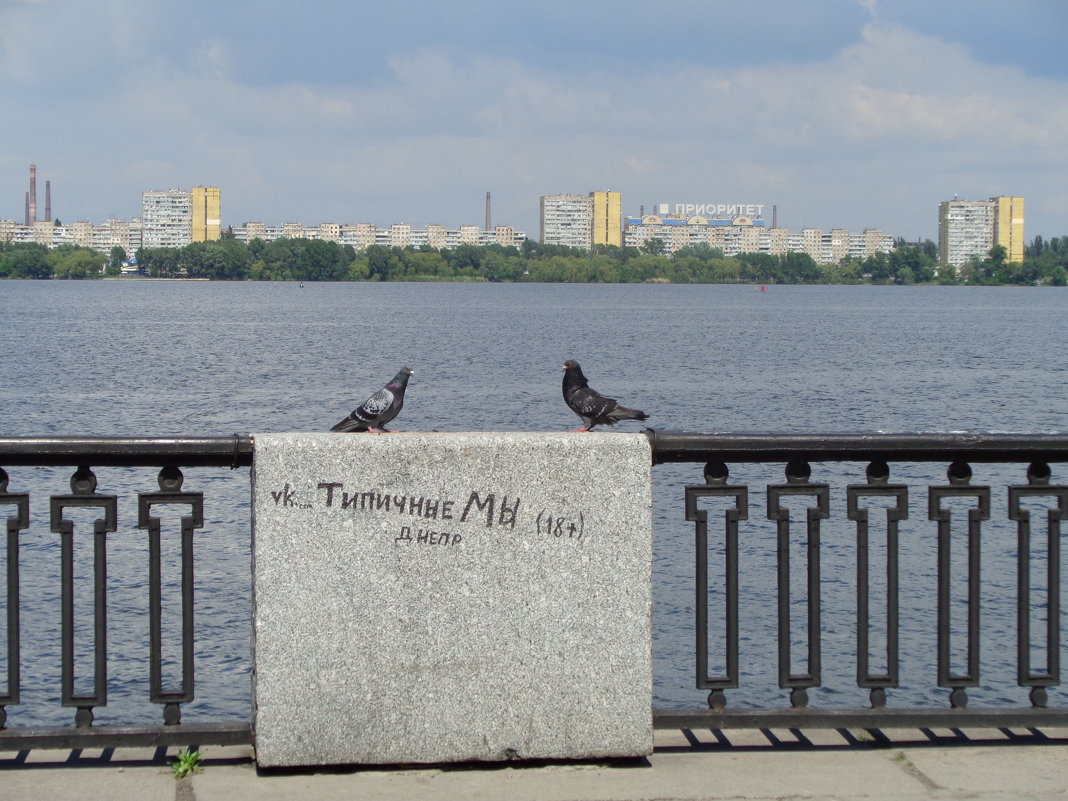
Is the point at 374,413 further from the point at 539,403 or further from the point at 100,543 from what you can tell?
the point at 539,403

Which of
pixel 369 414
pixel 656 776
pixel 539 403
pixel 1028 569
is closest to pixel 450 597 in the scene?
pixel 656 776

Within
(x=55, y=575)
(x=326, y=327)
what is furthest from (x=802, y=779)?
(x=326, y=327)

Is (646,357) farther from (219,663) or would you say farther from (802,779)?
(802,779)

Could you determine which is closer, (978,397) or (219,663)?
(219,663)

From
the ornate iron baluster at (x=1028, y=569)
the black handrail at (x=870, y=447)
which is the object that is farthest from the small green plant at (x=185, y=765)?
the ornate iron baluster at (x=1028, y=569)

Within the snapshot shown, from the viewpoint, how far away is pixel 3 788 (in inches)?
176

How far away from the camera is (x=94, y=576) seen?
485 cm

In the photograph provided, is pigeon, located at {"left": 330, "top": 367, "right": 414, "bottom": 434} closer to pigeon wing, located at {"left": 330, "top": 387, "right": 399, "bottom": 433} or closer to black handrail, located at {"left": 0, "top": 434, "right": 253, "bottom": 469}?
pigeon wing, located at {"left": 330, "top": 387, "right": 399, "bottom": 433}

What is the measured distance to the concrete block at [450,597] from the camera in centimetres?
463

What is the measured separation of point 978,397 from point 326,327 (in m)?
54.3

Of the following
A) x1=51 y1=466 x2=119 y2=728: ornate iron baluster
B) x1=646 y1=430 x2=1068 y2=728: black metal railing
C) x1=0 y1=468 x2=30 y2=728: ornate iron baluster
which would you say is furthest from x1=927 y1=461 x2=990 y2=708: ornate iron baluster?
x1=0 y1=468 x2=30 y2=728: ornate iron baluster

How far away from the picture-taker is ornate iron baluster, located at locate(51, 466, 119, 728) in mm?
4758

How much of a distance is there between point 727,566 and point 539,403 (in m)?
34.1

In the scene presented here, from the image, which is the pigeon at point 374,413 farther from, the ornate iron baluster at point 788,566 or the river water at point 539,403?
the river water at point 539,403
